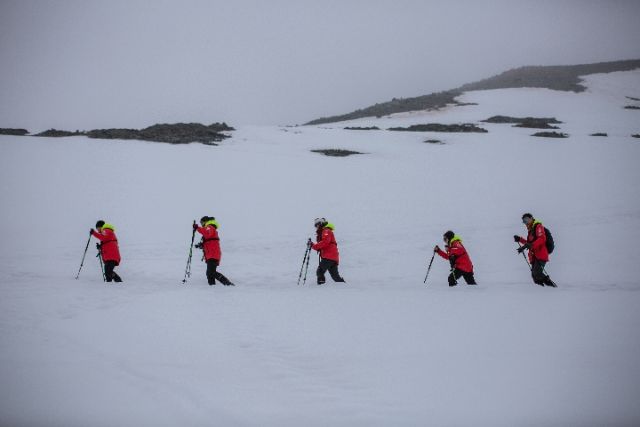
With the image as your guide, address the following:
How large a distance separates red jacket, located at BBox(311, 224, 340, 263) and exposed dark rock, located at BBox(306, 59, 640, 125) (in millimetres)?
37273

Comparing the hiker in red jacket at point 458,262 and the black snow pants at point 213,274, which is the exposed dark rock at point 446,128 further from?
the black snow pants at point 213,274

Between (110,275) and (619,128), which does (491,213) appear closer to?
(110,275)

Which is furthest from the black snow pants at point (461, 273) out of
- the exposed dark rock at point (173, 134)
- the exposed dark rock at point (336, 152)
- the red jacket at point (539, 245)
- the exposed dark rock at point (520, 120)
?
the exposed dark rock at point (520, 120)

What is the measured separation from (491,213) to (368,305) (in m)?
13.1

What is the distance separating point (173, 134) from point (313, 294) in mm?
22730

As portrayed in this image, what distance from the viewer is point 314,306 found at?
784cm

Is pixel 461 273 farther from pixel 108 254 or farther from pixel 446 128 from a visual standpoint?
pixel 446 128

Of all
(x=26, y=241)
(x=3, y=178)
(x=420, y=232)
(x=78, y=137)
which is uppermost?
(x=78, y=137)

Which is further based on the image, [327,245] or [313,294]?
[327,245]

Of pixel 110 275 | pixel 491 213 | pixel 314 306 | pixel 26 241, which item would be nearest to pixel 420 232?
pixel 491 213

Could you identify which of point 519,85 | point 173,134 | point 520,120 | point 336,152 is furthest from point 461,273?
point 519,85

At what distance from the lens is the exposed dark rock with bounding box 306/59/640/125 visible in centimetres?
4847

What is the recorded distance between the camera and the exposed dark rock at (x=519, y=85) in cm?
4847

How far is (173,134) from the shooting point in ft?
93.7
